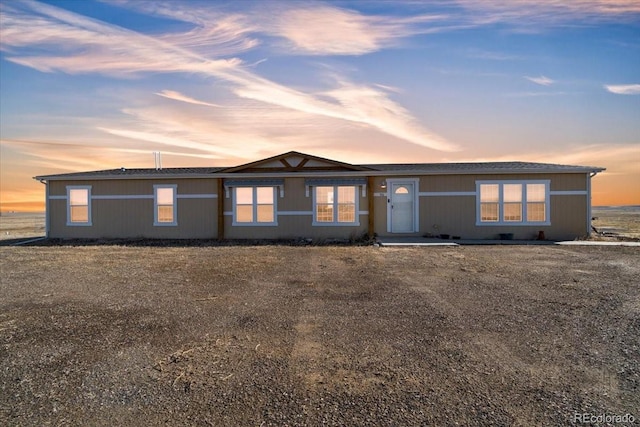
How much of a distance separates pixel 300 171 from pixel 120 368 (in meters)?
13.4

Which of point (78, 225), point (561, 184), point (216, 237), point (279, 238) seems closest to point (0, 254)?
point (78, 225)

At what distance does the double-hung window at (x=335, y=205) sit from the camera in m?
16.9

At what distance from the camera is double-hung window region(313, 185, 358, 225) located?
1689cm

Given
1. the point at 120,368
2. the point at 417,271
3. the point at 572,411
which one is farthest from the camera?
the point at 417,271

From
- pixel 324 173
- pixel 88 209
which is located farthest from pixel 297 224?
pixel 88 209

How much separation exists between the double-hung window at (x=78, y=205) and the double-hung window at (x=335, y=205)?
10.3m

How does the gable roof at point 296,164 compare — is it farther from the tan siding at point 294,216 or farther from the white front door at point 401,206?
the white front door at point 401,206

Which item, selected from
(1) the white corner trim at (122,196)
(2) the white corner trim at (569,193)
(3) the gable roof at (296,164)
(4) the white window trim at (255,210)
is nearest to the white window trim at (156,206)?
(1) the white corner trim at (122,196)

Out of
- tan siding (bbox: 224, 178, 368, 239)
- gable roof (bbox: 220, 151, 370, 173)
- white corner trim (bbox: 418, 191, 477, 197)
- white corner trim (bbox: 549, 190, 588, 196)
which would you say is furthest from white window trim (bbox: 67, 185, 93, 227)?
white corner trim (bbox: 549, 190, 588, 196)

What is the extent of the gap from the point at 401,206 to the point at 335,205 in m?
2.77

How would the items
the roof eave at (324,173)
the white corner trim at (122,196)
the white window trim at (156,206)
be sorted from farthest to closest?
the white corner trim at (122,196)
the white window trim at (156,206)
the roof eave at (324,173)

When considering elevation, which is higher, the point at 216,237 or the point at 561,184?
the point at 561,184

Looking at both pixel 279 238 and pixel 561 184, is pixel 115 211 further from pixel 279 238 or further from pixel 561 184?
pixel 561 184

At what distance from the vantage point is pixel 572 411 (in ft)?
10.6
